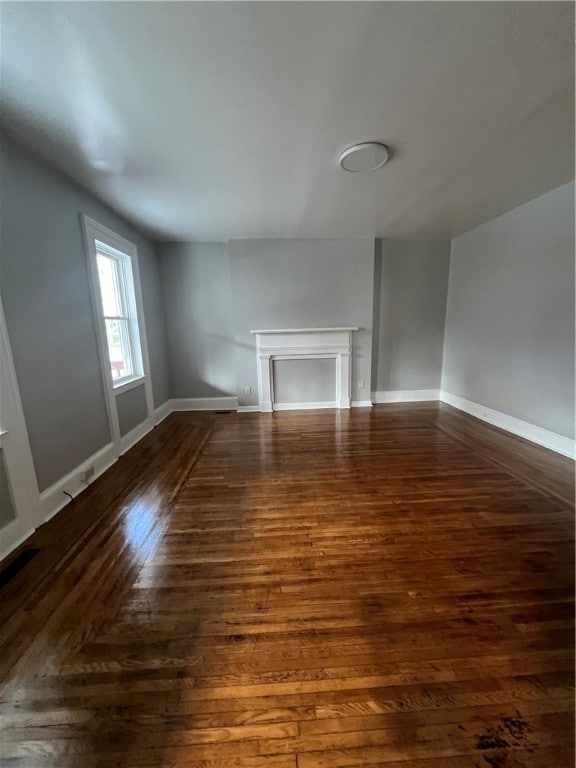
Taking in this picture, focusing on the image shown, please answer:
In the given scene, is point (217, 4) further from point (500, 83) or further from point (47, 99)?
point (500, 83)

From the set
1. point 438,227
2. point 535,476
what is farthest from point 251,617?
point 438,227

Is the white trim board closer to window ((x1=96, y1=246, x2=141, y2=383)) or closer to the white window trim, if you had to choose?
the white window trim

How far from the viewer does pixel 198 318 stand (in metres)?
4.36

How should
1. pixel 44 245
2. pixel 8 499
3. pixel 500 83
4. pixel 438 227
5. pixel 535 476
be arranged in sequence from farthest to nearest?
1. pixel 438 227
2. pixel 535 476
3. pixel 44 245
4. pixel 8 499
5. pixel 500 83

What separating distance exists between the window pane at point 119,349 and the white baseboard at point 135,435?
650 millimetres

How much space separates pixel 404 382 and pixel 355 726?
4291 millimetres

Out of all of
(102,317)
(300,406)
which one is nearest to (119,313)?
(102,317)

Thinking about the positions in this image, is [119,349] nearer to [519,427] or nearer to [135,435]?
[135,435]

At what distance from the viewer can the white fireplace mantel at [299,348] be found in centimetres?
418

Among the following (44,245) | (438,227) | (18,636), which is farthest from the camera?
(438,227)

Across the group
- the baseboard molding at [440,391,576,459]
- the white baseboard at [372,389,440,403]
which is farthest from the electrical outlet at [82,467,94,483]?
the baseboard molding at [440,391,576,459]

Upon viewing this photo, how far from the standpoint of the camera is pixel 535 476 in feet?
7.95

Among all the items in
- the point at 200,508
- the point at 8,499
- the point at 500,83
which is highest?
the point at 500,83

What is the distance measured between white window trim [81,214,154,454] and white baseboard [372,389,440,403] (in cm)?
351
